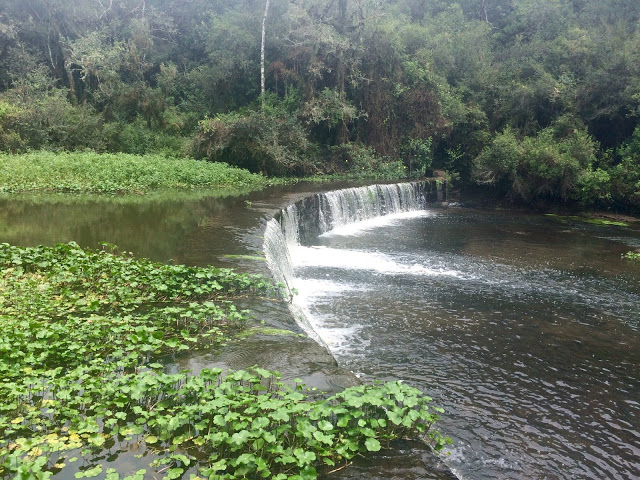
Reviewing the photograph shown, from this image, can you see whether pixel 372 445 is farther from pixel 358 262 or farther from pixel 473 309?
pixel 358 262

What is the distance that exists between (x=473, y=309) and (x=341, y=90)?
1852 centimetres

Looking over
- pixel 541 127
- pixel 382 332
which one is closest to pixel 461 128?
pixel 541 127

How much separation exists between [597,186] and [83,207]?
1694 cm

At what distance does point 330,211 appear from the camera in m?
16.3

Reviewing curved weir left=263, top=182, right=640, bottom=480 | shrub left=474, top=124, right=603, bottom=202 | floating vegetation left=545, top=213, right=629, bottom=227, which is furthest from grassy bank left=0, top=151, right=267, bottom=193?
floating vegetation left=545, top=213, right=629, bottom=227

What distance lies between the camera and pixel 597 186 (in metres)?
17.8

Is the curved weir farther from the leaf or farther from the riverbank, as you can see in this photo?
the leaf

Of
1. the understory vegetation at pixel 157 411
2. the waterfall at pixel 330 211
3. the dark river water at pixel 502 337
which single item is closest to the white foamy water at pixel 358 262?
the dark river water at pixel 502 337

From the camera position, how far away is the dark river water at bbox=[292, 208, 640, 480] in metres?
4.55

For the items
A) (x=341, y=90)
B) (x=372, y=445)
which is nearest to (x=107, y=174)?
(x=341, y=90)

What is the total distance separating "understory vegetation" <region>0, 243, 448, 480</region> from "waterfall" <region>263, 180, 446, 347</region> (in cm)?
313

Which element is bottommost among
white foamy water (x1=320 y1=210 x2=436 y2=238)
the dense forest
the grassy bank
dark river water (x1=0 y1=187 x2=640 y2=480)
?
dark river water (x1=0 y1=187 x2=640 y2=480)

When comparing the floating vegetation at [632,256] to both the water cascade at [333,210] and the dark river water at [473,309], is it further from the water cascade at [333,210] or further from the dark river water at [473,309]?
the water cascade at [333,210]

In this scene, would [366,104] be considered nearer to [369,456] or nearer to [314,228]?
[314,228]
